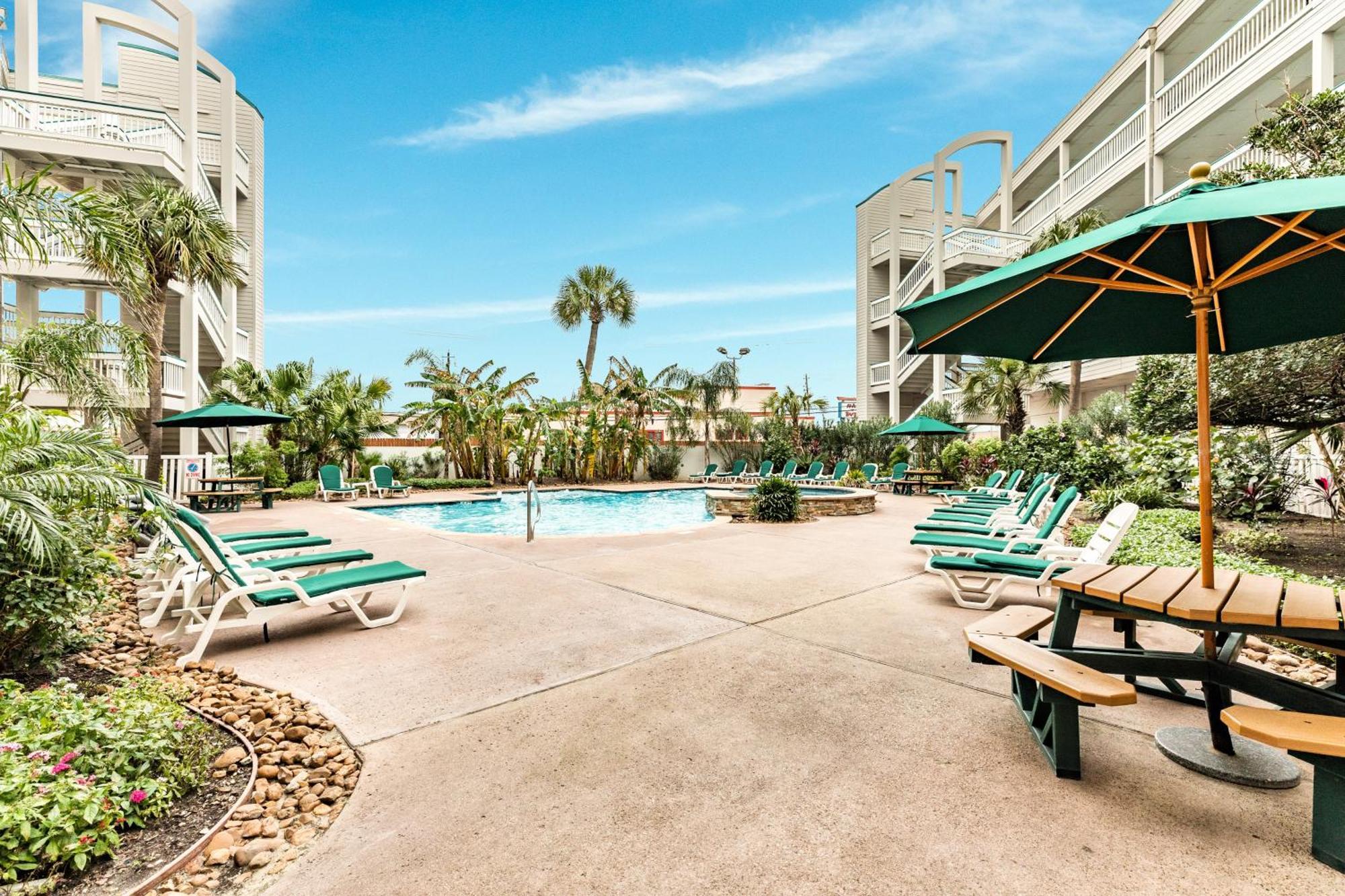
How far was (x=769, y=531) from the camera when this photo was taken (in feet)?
35.2

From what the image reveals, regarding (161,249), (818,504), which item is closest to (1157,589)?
(818,504)

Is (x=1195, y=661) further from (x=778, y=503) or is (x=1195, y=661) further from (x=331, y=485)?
(x=331, y=485)

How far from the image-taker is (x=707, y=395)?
24.9m

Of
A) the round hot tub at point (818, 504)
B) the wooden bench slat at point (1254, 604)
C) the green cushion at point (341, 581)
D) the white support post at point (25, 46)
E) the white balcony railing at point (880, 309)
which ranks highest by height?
the white support post at point (25, 46)

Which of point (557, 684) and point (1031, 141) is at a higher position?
point (1031, 141)

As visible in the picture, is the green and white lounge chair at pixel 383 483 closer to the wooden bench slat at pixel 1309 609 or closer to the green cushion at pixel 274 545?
the green cushion at pixel 274 545

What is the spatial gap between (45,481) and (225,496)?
12.6 metres

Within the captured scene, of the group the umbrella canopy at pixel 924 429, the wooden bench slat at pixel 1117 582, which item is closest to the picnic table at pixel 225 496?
the wooden bench slat at pixel 1117 582

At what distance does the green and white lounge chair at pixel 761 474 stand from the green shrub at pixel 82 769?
19.5 m

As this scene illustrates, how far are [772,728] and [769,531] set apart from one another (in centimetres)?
761

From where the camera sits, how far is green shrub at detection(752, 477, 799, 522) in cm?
1209

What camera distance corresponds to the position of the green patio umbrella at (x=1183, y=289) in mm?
2475

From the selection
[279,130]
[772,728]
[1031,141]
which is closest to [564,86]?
[279,130]

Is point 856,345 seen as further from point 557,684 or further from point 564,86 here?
point 557,684
